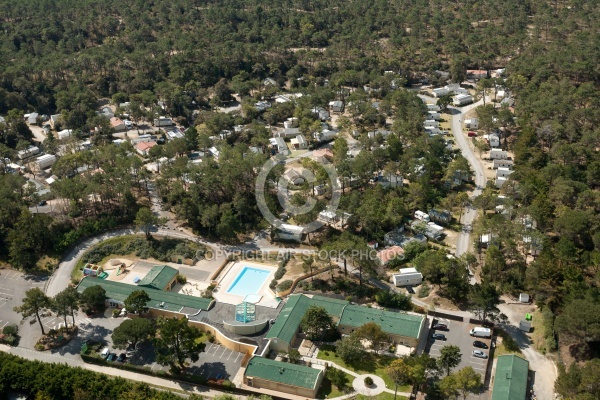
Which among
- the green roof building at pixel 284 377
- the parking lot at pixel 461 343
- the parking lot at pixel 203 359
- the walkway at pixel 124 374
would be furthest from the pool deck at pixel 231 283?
the parking lot at pixel 461 343

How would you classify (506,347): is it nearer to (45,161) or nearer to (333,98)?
(333,98)

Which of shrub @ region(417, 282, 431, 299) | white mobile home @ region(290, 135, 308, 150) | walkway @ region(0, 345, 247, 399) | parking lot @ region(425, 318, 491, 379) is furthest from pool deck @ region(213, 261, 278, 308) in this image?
white mobile home @ region(290, 135, 308, 150)

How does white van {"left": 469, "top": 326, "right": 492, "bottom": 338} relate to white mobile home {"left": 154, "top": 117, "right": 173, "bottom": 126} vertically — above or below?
below

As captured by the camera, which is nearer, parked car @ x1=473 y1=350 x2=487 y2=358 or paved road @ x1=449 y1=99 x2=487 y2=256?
parked car @ x1=473 y1=350 x2=487 y2=358

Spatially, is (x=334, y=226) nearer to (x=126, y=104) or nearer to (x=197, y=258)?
(x=197, y=258)

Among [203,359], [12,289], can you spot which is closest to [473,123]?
[203,359]

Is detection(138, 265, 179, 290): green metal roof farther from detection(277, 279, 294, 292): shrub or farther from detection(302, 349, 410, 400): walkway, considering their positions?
detection(302, 349, 410, 400): walkway
